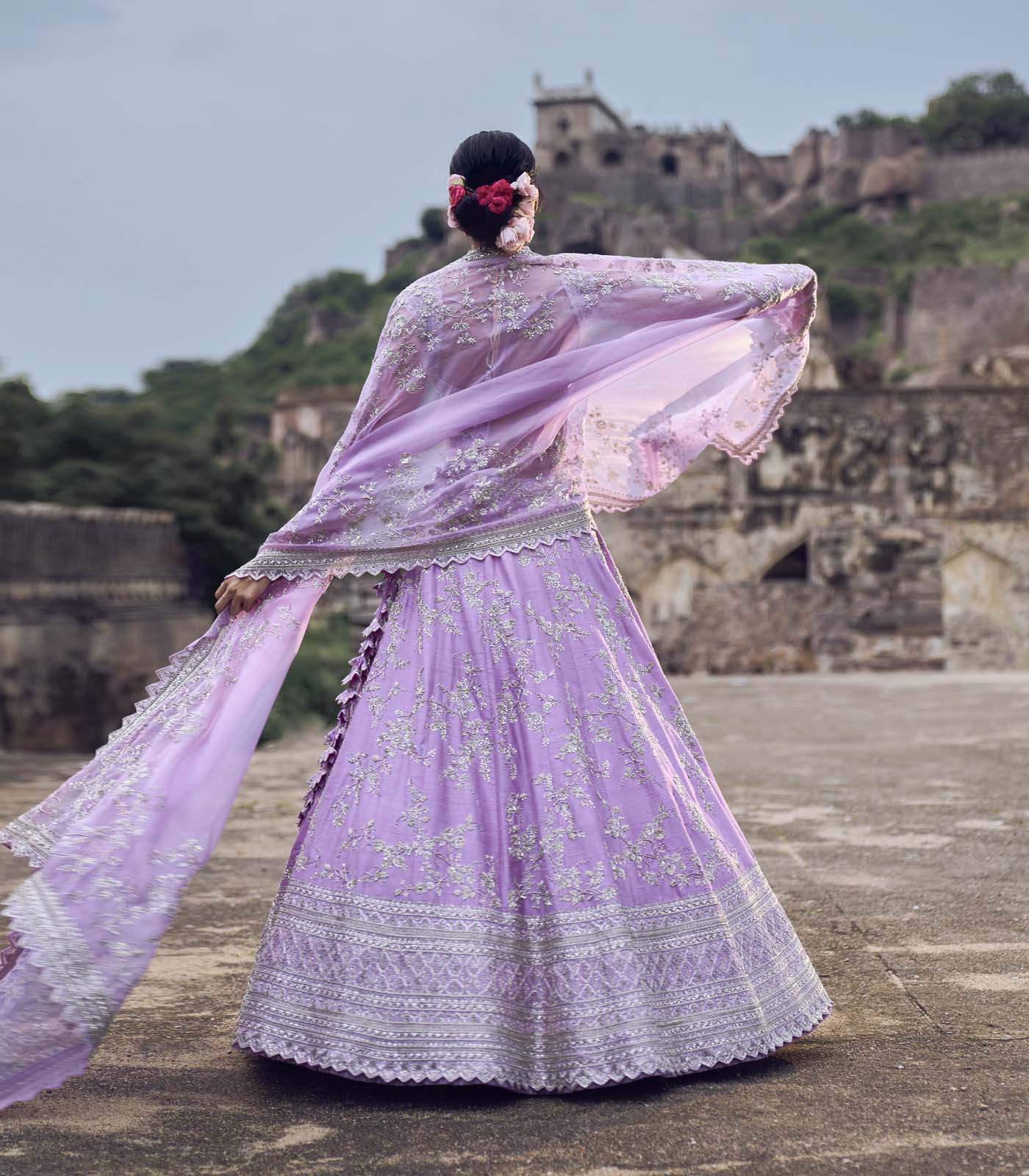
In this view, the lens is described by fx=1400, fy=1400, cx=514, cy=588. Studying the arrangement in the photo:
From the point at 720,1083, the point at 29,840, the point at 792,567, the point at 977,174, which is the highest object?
the point at 977,174

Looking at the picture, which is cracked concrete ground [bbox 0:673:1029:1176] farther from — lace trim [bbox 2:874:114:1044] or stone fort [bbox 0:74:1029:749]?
stone fort [bbox 0:74:1029:749]

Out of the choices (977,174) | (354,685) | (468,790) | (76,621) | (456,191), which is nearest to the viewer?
(468,790)

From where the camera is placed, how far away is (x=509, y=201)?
2.31 metres

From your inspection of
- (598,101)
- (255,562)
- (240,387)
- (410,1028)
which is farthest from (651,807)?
(598,101)

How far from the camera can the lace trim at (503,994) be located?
1923 mm

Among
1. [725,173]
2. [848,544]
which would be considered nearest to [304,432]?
[848,544]

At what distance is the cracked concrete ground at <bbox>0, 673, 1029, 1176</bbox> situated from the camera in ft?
5.56

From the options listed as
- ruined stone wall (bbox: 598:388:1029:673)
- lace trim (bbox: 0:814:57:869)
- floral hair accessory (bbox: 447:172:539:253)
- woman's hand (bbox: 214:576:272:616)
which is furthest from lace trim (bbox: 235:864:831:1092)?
ruined stone wall (bbox: 598:388:1029:673)

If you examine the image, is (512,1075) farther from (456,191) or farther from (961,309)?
(961,309)

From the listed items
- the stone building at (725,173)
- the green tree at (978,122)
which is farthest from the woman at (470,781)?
the green tree at (978,122)

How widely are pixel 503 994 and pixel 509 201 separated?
126 cm

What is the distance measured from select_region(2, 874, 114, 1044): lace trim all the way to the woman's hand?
57 cm

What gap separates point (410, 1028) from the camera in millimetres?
1928

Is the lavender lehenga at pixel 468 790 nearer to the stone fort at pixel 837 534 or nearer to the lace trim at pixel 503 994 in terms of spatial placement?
the lace trim at pixel 503 994
